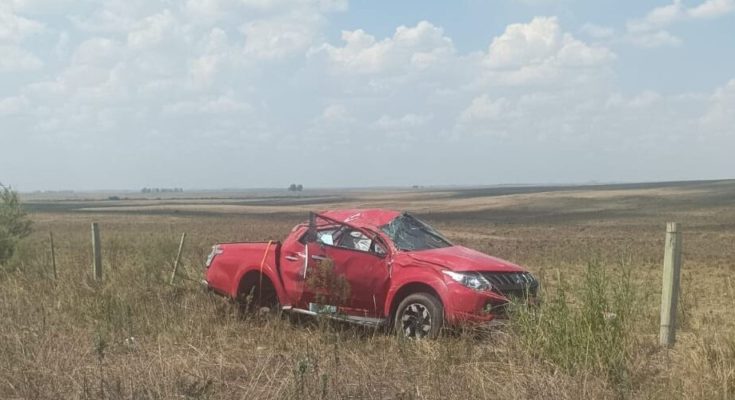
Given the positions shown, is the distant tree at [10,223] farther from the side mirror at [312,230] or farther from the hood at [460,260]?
the hood at [460,260]

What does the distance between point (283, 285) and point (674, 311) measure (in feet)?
15.7

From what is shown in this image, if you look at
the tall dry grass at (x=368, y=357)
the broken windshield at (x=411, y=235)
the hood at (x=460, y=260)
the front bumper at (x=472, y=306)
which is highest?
the broken windshield at (x=411, y=235)

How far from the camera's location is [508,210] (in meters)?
66.8

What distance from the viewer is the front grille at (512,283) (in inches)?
319

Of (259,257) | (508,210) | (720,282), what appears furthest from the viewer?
(508,210)

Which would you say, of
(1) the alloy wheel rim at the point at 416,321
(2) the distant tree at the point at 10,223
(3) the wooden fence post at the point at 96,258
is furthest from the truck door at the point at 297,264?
(2) the distant tree at the point at 10,223

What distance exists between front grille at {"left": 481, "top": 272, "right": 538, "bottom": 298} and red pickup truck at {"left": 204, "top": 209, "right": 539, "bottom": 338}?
0.04 feet

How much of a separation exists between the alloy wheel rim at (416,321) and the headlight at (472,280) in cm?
50

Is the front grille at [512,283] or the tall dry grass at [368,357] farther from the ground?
the front grille at [512,283]

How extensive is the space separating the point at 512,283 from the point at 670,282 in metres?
1.90

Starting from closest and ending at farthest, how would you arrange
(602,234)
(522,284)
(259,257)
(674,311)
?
(674,311), (522,284), (259,257), (602,234)

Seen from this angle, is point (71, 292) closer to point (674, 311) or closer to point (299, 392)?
point (299, 392)

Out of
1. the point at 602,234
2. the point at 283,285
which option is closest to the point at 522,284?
the point at 283,285

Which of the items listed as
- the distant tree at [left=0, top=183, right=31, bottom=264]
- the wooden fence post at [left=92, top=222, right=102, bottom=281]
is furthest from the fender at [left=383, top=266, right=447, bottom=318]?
the distant tree at [left=0, top=183, right=31, bottom=264]
